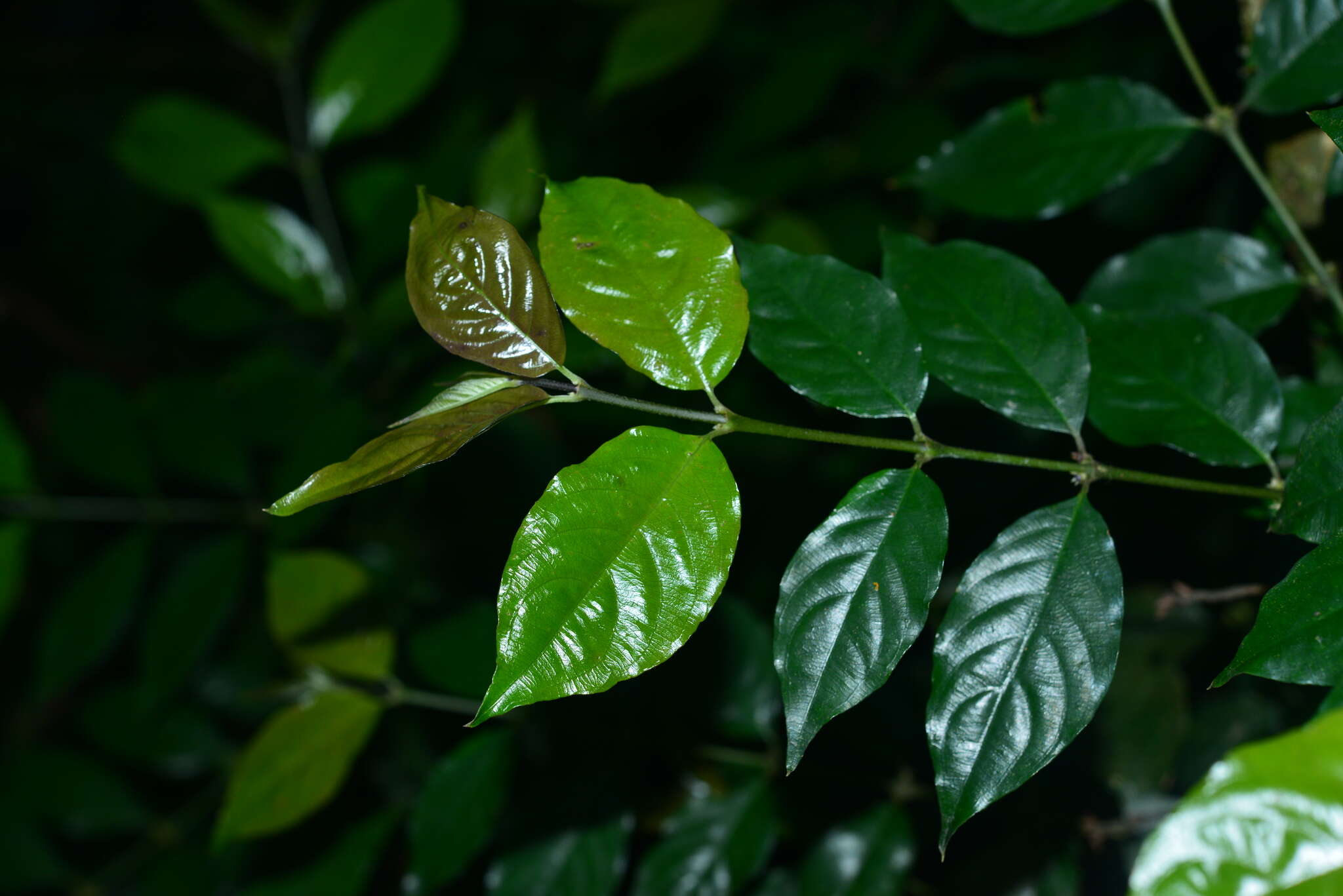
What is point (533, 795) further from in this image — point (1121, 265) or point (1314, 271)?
point (1314, 271)

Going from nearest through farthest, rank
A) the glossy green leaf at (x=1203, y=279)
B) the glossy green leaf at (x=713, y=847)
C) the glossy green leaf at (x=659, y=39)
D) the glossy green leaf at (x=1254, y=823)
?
the glossy green leaf at (x=1254, y=823) < the glossy green leaf at (x=1203, y=279) < the glossy green leaf at (x=713, y=847) < the glossy green leaf at (x=659, y=39)

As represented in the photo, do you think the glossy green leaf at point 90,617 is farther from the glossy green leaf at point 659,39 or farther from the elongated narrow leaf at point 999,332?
the elongated narrow leaf at point 999,332

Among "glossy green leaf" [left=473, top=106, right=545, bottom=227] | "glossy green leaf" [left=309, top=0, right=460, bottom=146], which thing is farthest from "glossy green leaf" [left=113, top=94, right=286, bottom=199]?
"glossy green leaf" [left=473, top=106, right=545, bottom=227]

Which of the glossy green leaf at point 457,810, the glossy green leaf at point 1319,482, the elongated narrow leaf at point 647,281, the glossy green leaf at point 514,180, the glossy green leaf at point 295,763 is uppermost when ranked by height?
the elongated narrow leaf at point 647,281

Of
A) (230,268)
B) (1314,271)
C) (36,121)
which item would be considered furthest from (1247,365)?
(36,121)

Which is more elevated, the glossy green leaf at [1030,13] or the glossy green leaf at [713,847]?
the glossy green leaf at [1030,13]

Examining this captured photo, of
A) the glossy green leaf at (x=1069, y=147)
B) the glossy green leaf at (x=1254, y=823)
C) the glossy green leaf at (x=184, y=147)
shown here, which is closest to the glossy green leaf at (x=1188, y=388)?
the glossy green leaf at (x=1069, y=147)

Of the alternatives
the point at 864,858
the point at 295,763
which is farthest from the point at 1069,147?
the point at 295,763
